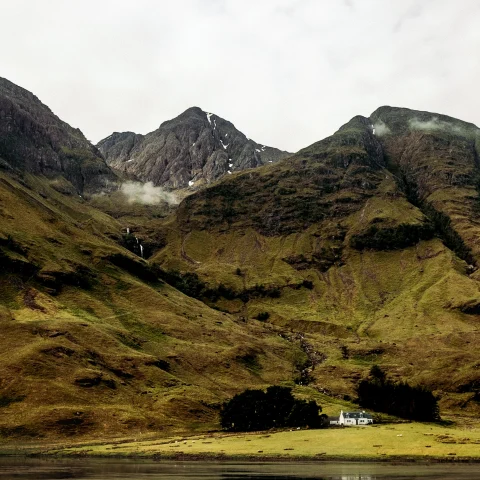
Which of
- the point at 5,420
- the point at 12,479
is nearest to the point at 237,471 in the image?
the point at 12,479

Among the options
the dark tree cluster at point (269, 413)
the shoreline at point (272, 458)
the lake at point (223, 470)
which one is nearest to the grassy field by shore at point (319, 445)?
the shoreline at point (272, 458)

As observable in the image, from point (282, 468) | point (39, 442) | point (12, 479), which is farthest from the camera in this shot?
point (39, 442)

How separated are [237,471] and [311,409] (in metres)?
86.0

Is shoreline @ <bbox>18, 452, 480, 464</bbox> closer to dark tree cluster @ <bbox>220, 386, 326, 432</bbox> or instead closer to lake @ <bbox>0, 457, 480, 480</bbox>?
lake @ <bbox>0, 457, 480, 480</bbox>

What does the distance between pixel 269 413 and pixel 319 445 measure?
153ft

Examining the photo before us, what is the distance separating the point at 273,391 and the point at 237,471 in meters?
93.2

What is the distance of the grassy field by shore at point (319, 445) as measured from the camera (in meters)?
132

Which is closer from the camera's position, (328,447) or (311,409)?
(328,447)

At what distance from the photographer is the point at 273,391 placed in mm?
199125

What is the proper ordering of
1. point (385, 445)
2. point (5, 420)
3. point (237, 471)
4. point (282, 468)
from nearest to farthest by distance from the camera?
1. point (237, 471)
2. point (282, 468)
3. point (385, 445)
4. point (5, 420)

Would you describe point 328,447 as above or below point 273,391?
below

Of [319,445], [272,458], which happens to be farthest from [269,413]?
[272,458]

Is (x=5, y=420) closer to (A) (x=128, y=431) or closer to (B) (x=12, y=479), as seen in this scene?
(A) (x=128, y=431)

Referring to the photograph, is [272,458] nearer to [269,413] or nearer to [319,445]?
[319,445]
